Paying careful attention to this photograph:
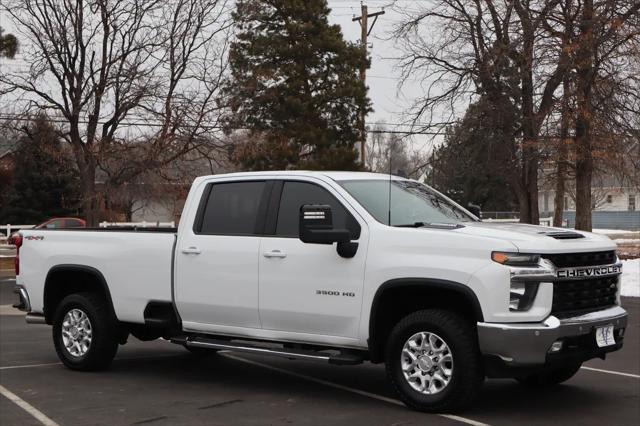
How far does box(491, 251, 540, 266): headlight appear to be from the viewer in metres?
6.59

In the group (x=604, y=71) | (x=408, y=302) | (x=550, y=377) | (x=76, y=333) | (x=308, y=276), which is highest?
(x=604, y=71)

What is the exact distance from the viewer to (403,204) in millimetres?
7875

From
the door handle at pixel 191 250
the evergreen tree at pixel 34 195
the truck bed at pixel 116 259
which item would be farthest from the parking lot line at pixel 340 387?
the evergreen tree at pixel 34 195

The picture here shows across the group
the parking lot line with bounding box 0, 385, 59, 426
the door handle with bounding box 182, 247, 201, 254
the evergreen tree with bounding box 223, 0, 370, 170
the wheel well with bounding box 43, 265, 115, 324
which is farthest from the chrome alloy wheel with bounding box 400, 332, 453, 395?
the evergreen tree with bounding box 223, 0, 370, 170

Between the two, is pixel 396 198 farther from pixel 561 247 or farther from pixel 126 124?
pixel 126 124

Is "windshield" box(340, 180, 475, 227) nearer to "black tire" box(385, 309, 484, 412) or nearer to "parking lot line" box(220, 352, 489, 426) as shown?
"black tire" box(385, 309, 484, 412)

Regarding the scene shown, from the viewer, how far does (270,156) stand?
3931cm

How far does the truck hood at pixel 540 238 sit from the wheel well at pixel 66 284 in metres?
4.05

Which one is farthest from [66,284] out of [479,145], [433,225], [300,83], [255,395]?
[300,83]

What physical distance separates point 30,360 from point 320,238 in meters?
4.43

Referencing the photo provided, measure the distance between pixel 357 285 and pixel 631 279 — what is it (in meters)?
14.5

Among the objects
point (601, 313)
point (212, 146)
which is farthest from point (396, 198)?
point (212, 146)

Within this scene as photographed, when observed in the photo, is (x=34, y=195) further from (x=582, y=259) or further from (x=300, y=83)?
(x=582, y=259)

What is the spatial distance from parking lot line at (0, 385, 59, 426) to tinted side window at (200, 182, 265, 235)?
2.19 metres
